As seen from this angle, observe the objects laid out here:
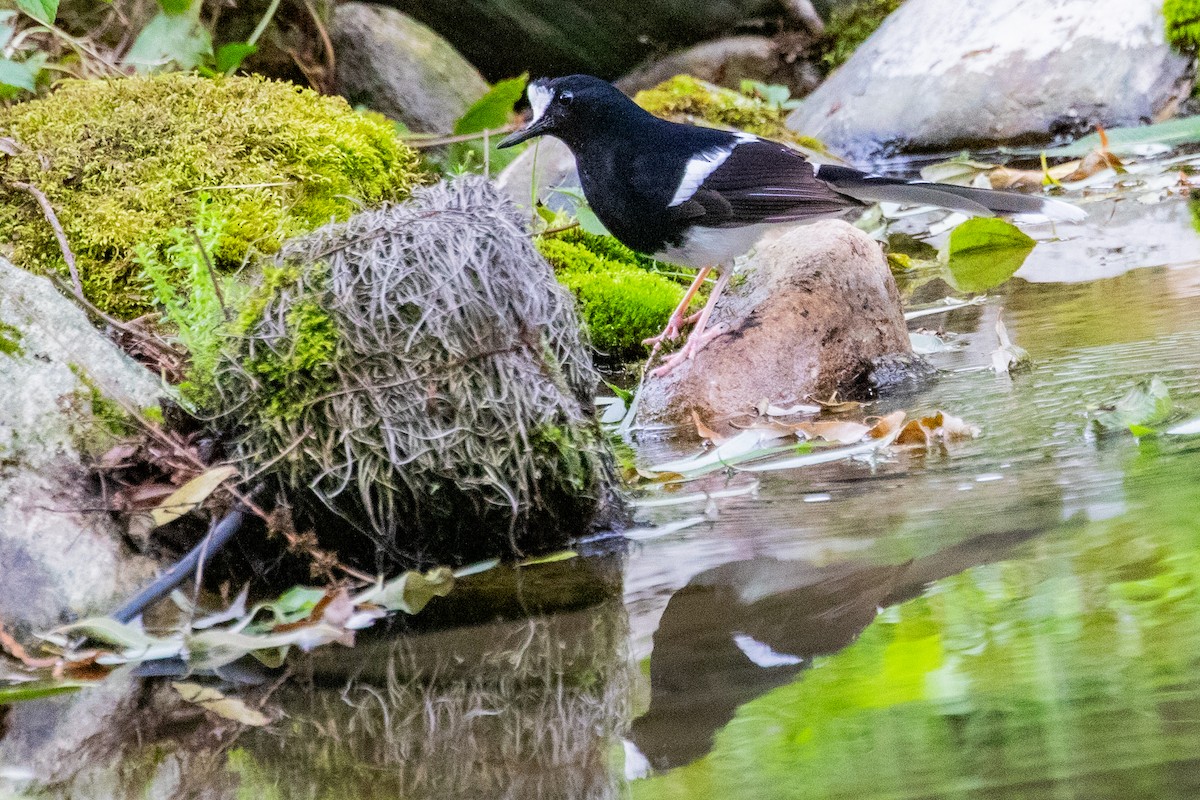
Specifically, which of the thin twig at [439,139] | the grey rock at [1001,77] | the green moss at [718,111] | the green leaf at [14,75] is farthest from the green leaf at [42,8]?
the grey rock at [1001,77]

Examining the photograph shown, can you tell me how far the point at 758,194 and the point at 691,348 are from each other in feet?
2.22

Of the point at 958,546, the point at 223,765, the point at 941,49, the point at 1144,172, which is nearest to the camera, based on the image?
the point at 223,765

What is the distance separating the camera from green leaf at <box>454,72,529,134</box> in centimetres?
596

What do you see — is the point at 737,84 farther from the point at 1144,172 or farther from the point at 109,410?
the point at 109,410

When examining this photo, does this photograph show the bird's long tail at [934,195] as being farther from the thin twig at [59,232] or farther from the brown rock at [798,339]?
the thin twig at [59,232]

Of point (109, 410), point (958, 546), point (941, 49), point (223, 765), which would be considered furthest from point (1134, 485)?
point (941, 49)

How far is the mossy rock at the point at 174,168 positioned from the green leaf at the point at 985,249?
99.7 inches

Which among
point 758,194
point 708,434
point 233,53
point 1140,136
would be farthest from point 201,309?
point 1140,136

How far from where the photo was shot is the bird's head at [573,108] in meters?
4.83

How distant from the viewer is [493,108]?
19.9 feet

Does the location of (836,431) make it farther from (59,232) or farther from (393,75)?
(393,75)

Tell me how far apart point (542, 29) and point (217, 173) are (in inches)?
288

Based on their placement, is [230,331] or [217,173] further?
[217,173]

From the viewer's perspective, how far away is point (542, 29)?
37.6ft
